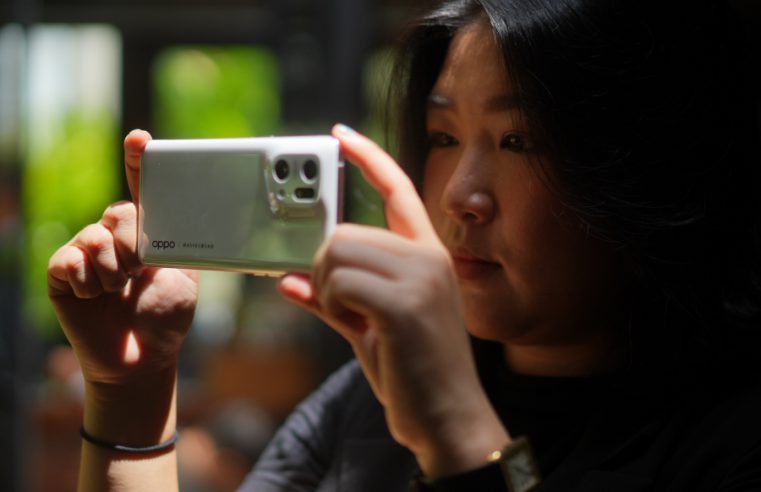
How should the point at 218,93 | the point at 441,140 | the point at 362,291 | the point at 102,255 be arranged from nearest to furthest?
1. the point at 362,291
2. the point at 102,255
3. the point at 441,140
4. the point at 218,93

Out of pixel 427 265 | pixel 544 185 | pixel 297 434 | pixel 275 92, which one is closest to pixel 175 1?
pixel 275 92

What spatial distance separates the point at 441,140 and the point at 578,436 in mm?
344

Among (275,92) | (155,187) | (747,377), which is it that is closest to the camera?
(155,187)

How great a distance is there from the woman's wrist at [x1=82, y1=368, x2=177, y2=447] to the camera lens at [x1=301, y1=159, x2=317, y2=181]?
1.08ft

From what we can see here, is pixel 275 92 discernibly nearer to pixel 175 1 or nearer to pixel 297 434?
pixel 175 1

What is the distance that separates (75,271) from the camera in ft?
2.78

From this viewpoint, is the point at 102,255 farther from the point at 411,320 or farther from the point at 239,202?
the point at 411,320

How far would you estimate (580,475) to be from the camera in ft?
2.83

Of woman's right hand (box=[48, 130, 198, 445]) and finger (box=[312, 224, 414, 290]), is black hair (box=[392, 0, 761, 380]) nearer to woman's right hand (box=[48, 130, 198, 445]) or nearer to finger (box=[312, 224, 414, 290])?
finger (box=[312, 224, 414, 290])

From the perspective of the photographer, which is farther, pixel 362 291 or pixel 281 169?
pixel 281 169

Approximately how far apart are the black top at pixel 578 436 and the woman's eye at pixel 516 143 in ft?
0.86

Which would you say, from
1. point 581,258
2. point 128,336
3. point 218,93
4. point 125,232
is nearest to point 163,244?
point 125,232

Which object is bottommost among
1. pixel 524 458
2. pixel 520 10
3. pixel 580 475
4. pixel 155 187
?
pixel 580 475

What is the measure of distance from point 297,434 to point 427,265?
537 mm
